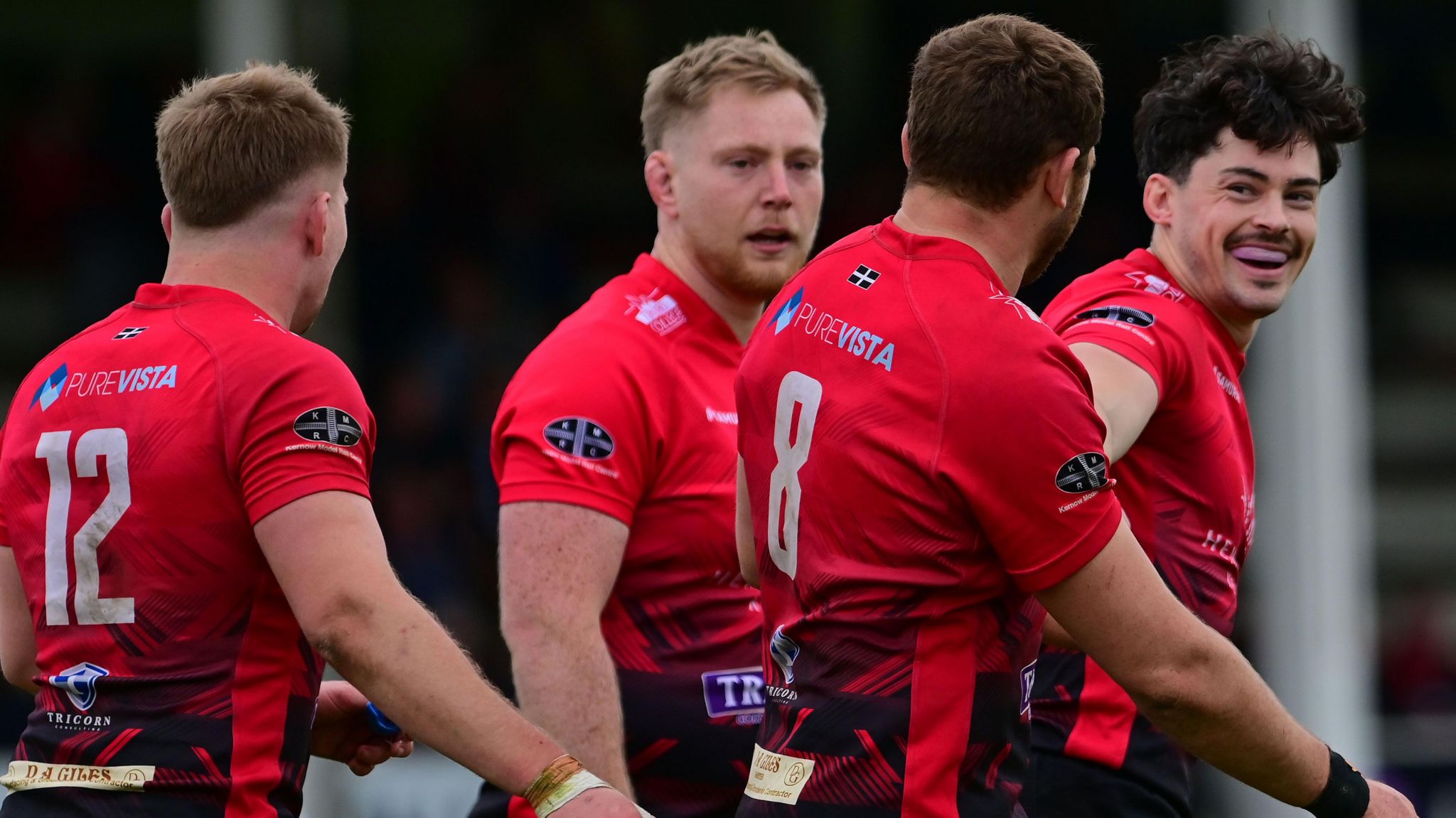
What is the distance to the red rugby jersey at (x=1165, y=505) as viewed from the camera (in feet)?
10.9

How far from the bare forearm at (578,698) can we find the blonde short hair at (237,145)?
1040mm

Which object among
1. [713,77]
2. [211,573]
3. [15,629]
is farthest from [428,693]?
[713,77]

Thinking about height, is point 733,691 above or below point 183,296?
below

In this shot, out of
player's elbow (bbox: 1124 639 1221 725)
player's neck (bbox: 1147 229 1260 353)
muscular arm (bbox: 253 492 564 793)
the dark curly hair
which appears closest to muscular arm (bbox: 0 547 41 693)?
muscular arm (bbox: 253 492 564 793)

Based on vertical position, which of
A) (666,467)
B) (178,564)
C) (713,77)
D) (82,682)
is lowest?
(82,682)

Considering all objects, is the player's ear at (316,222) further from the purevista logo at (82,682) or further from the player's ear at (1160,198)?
the player's ear at (1160,198)

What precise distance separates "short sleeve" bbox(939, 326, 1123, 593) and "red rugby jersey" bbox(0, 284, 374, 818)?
98cm

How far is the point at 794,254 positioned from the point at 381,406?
5746 millimetres

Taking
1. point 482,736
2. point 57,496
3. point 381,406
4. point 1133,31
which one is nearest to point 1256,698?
point 482,736

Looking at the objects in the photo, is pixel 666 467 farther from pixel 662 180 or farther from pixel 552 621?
pixel 662 180

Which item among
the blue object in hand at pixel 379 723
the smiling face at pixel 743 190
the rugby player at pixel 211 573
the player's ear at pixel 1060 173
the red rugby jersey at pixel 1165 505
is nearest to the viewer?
the rugby player at pixel 211 573

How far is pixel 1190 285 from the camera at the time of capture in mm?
3574

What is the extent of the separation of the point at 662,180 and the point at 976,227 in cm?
141

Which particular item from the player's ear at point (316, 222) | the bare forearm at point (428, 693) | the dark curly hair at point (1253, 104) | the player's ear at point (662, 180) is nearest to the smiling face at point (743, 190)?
the player's ear at point (662, 180)
